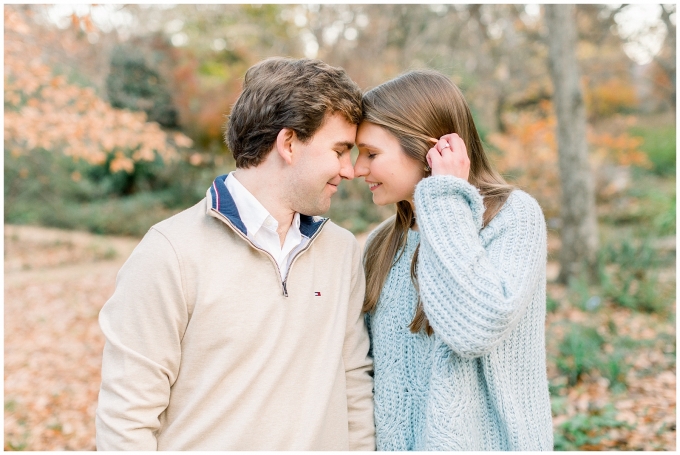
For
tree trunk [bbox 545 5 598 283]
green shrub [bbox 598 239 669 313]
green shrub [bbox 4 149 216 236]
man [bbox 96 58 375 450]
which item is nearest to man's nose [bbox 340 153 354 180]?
man [bbox 96 58 375 450]

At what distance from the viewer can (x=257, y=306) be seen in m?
1.92

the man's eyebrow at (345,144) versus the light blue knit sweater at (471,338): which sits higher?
the man's eyebrow at (345,144)

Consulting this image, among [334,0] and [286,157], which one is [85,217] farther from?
[286,157]

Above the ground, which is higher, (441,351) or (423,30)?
(423,30)

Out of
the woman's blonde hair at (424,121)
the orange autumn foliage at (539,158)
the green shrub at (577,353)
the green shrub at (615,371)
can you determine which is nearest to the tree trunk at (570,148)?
the green shrub at (577,353)

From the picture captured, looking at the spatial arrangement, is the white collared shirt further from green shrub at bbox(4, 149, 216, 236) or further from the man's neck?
green shrub at bbox(4, 149, 216, 236)

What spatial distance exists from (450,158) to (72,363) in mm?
5928

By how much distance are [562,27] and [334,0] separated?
5497mm

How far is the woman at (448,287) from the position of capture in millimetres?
1818

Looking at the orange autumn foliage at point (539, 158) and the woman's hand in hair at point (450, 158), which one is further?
the orange autumn foliage at point (539, 158)

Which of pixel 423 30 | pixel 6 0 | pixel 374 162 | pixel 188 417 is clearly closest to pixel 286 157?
pixel 374 162

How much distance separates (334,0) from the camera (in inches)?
450

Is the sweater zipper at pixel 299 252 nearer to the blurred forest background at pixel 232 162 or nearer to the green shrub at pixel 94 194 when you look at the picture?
the blurred forest background at pixel 232 162

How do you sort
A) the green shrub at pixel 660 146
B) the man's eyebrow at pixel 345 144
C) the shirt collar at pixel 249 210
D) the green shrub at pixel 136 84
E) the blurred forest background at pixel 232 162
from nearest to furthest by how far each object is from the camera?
the shirt collar at pixel 249 210 → the man's eyebrow at pixel 345 144 → the blurred forest background at pixel 232 162 → the green shrub at pixel 136 84 → the green shrub at pixel 660 146
